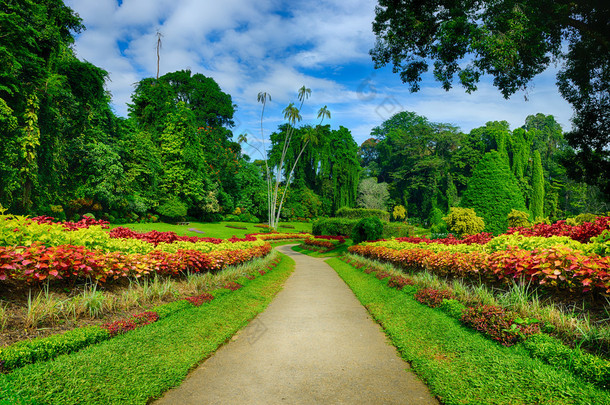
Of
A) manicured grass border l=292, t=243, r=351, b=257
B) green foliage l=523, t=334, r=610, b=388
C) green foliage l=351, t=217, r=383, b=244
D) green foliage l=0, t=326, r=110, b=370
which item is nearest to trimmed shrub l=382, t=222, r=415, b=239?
manicured grass border l=292, t=243, r=351, b=257

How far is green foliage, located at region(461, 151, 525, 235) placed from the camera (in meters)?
18.2

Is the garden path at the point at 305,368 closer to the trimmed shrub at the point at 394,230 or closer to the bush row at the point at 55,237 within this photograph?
the bush row at the point at 55,237

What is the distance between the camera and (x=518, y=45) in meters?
6.96

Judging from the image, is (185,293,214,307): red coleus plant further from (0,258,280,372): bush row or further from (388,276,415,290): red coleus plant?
(388,276,415,290): red coleus plant

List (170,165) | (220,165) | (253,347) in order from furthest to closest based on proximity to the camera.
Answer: (220,165) < (170,165) < (253,347)

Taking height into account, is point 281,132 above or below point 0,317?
above

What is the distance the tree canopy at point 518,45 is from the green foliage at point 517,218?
18.1ft

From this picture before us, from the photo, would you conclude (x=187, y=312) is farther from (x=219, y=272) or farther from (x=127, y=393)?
(x=219, y=272)

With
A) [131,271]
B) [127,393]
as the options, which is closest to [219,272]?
[131,271]

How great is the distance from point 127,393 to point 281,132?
48.5m

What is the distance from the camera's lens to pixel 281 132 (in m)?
49.4

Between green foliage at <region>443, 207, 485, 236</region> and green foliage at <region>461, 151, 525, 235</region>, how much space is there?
127 cm

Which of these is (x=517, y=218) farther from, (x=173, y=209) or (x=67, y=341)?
(x=173, y=209)

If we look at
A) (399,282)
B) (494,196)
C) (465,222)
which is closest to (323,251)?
(465,222)
